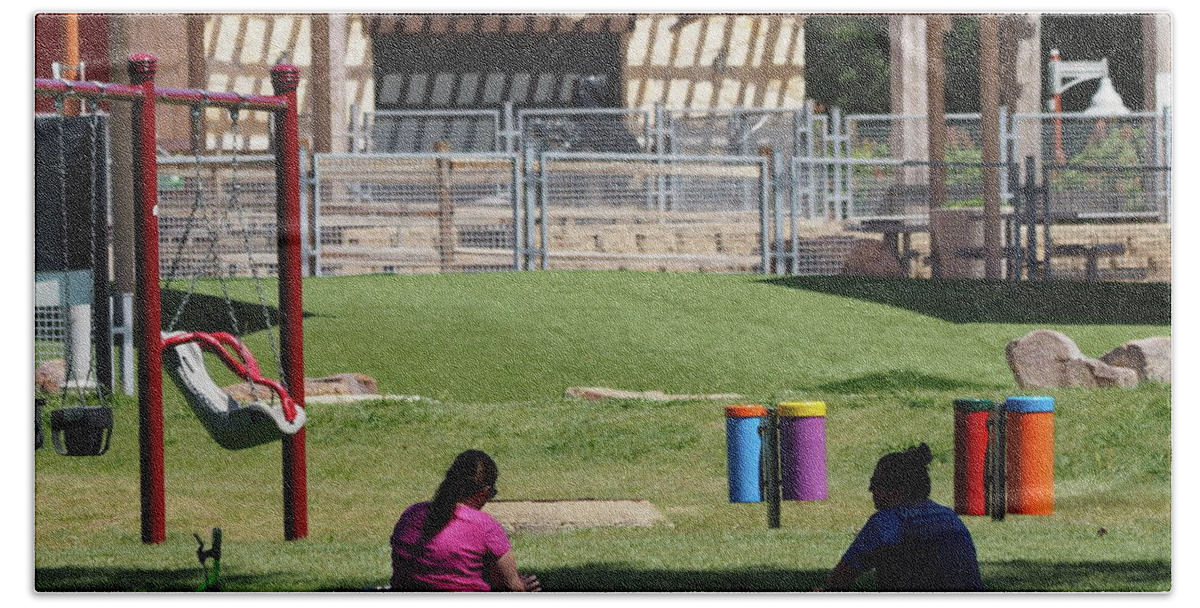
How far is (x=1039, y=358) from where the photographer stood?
9508 mm

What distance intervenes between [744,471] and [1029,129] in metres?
2.39

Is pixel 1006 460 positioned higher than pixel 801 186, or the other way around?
pixel 801 186

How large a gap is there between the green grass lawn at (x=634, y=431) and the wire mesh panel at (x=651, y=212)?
0.17 meters

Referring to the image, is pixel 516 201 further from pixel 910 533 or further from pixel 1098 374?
pixel 910 533

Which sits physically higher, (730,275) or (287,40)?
(287,40)

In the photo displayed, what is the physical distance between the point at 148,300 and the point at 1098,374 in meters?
4.78

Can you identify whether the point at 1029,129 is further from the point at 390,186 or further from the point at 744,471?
the point at 390,186

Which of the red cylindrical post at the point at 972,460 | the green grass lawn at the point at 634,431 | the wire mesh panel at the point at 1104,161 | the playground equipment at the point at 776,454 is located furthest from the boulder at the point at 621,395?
the wire mesh panel at the point at 1104,161

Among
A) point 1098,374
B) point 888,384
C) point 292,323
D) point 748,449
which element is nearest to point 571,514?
point 748,449

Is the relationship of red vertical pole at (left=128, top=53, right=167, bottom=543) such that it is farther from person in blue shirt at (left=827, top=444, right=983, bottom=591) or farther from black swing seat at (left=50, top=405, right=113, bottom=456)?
person in blue shirt at (left=827, top=444, right=983, bottom=591)

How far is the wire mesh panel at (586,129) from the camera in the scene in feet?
31.7

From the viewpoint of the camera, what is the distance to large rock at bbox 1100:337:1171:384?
9461mm

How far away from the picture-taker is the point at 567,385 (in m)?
9.48

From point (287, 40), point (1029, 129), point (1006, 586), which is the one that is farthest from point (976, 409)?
point (287, 40)
